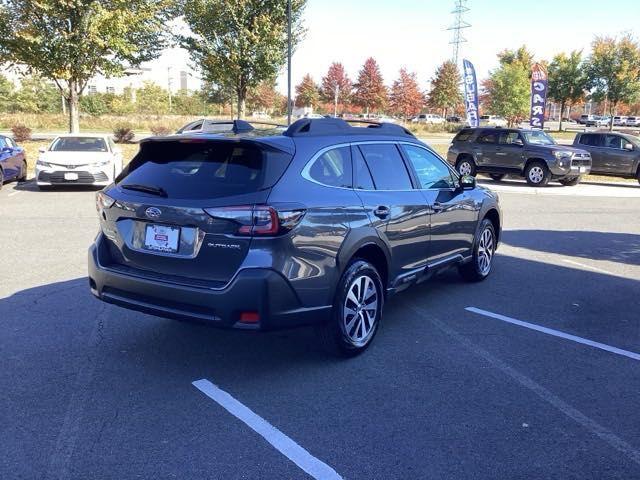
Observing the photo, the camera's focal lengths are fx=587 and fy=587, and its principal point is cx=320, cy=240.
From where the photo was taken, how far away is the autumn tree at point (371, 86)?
238 feet

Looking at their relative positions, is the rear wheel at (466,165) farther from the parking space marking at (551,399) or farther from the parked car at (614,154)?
the parking space marking at (551,399)

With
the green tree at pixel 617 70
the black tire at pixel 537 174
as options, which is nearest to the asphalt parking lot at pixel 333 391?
the black tire at pixel 537 174

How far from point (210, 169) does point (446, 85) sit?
218ft

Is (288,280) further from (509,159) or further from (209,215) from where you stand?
(509,159)

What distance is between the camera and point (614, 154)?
19562 mm

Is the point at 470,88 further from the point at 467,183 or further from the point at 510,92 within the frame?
the point at 467,183

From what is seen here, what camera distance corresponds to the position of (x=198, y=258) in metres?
3.81

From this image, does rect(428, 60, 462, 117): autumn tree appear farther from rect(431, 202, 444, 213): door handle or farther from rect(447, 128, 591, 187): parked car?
rect(431, 202, 444, 213): door handle

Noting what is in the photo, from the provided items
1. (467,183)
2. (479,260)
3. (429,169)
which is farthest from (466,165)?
(429,169)

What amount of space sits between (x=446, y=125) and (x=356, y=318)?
56196 mm

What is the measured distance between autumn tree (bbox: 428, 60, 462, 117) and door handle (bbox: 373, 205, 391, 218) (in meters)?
65.3

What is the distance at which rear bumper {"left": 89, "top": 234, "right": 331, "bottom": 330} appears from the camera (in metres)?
3.69

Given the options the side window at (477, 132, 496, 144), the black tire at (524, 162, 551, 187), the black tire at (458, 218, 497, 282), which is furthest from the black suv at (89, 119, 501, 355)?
the side window at (477, 132, 496, 144)

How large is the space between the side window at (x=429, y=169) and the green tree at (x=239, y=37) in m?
20.8
